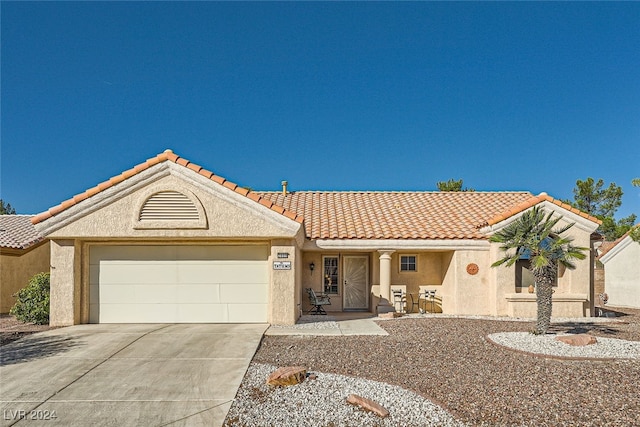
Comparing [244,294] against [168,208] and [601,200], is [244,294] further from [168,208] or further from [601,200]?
[601,200]

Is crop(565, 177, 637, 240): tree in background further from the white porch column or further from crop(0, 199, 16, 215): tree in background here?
crop(0, 199, 16, 215): tree in background

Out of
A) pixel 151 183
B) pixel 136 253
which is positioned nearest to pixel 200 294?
pixel 136 253

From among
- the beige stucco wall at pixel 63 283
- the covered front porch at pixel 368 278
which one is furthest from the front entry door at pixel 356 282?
the beige stucco wall at pixel 63 283

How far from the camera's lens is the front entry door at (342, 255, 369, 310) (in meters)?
16.8

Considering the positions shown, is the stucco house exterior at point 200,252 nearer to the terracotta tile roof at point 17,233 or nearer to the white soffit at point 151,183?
the white soffit at point 151,183

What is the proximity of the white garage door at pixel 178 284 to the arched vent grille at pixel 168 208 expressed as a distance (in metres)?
1.20

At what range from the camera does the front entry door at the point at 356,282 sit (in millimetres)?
16828

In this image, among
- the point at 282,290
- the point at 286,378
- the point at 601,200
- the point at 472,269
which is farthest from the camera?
the point at 601,200

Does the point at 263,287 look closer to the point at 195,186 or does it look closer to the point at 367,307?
the point at 195,186

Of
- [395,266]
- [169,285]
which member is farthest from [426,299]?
[169,285]

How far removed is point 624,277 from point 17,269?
30.7 metres

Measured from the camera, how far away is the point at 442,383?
722 centimetres

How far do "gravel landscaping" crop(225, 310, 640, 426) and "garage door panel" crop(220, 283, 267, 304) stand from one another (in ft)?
7.92

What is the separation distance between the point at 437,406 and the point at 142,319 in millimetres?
9724
